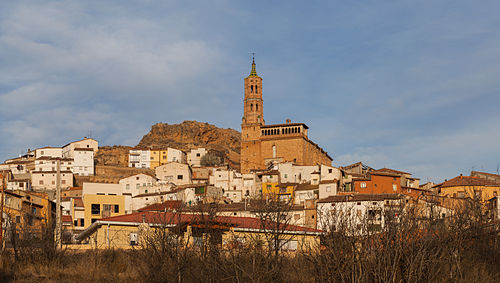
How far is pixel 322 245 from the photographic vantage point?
1702cm

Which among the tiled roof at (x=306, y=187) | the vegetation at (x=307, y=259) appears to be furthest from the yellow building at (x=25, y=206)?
the tiled roof at (x=306, y=187)

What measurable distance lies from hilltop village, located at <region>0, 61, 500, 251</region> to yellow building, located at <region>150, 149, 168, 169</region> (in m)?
0.17

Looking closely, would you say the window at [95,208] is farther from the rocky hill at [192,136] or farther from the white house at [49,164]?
the rocky hill at [192,136]

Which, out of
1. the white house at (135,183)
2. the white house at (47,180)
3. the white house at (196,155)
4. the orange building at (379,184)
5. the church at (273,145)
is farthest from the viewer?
the white house at (196,155)

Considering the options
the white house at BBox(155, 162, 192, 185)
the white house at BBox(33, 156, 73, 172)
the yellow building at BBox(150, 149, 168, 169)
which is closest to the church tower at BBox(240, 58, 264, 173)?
the white house at BBox(155, 162, 192, 185)

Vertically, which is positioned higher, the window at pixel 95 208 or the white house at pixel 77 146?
the white house at pixel 77 146

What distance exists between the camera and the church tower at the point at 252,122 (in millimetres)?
86438

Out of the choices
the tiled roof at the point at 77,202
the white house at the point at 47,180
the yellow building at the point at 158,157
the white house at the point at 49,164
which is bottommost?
the tiled roof at the point at 77,202

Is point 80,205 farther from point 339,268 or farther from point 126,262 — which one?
point 339,268

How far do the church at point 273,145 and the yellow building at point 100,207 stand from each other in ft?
89.9

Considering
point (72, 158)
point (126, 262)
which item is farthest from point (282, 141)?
point (126, 262)

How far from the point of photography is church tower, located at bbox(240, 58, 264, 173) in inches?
3403

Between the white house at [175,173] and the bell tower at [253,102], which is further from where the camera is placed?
the bell tower at [253,102]

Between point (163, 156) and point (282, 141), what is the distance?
23725mm
